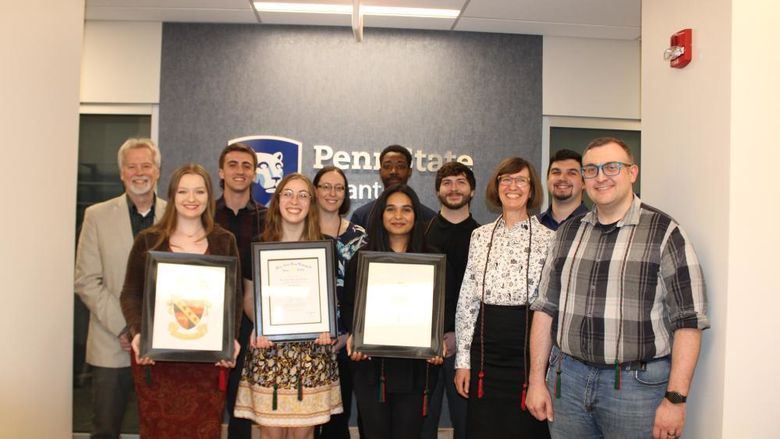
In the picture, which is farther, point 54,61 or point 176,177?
point 176,177

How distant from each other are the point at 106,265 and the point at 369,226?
142 cm

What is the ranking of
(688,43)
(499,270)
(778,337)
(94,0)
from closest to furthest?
(778,337) < (688,43) < (499,270) < (94,0)

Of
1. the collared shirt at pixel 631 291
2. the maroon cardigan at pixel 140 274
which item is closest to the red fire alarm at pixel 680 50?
the collared shirt at pixel 631 291

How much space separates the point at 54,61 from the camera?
2.73 metres

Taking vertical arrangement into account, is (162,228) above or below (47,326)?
above

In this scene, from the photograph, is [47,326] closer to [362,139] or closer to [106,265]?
[106,265]

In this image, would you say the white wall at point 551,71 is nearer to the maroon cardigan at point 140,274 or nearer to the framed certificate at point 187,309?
the maroon cardigan at point 140,274

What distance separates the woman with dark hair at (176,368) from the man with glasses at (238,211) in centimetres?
46

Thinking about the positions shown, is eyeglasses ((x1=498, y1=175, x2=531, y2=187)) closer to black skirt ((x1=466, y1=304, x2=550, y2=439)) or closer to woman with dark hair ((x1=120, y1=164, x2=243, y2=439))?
black skirt ((x1=466, y1=304, x2=550, y2=439))

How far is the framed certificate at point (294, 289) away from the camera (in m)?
2.86

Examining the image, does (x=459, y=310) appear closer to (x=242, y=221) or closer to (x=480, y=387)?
(x=480, y=387)

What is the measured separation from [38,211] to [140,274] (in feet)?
1.68

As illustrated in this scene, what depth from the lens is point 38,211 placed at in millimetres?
2641

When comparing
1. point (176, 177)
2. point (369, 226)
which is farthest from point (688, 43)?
point (176, 177)
